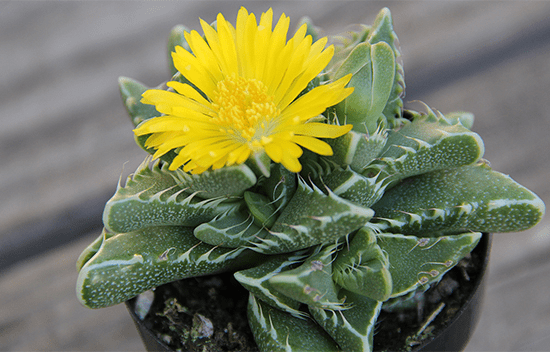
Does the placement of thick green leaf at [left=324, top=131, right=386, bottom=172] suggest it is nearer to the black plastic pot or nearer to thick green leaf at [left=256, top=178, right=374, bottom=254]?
thick green leaf at [left=256, top=178, right=374, bottom=254]

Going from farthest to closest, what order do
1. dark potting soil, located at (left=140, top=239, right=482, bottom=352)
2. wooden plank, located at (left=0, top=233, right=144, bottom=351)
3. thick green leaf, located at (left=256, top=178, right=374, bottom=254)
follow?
wooden plank, located at (left=0, top=233, right=144, bottom=351) → dark potting soil, located at (left=140, top=239, right=482, bottom=352) → thick green leaf, located at (left=256, top=178, right=374, bottom=254)

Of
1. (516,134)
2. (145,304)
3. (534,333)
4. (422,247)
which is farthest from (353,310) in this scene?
(516,134)

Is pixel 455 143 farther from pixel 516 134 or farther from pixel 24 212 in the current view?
pixel 24 212

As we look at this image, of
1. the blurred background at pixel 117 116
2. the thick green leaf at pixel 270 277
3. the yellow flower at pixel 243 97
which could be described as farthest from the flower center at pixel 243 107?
the blurred background at pixel 117 116

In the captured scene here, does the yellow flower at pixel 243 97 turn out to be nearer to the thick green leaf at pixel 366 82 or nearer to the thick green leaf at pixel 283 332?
the thick green leaf at pixel 366 82

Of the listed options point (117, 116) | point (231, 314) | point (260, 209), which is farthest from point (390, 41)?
point (117, 116)

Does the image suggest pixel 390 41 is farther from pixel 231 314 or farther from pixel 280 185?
pixel 231 314

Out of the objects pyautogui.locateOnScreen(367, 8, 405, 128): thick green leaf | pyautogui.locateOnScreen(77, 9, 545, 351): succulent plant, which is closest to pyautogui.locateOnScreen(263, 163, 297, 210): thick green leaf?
pyautogui.locateOnScreen(77, 9, 545, 351): succulent plant
